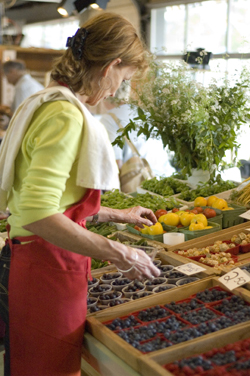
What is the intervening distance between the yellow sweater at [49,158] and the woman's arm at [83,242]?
0.10 ft

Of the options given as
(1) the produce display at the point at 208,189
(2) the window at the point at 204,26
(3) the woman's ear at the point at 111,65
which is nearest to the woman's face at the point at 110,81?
(3) the woman's ear at the point at 111,65

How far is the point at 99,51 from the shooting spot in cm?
154

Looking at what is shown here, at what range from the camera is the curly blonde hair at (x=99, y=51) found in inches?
60.4

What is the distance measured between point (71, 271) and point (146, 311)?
0.36 m

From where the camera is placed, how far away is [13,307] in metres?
1.64

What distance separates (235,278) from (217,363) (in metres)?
0.57

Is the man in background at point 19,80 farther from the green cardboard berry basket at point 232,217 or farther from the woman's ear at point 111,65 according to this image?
the woman's ear at point 111,65

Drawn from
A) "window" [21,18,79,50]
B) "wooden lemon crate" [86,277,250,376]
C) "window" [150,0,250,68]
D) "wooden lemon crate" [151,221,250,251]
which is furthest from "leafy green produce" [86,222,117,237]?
"window" [21,18,79,50]

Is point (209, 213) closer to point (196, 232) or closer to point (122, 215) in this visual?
point (196, 232)

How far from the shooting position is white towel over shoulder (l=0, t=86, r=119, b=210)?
144 cm

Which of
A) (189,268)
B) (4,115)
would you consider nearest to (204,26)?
(4,115)

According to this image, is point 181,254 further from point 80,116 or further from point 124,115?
point 124,115

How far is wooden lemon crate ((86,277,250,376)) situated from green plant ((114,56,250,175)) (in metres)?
1.46

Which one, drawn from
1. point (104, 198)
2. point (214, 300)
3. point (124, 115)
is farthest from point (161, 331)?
point (124, 115)
